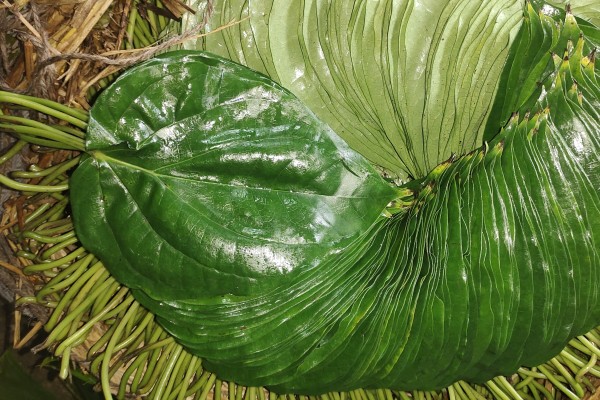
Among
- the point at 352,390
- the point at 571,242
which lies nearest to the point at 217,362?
the point at 352,390

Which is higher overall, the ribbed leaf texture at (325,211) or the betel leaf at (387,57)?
the betel leaf at (387,57)

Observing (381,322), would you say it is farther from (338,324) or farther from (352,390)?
(352,390)

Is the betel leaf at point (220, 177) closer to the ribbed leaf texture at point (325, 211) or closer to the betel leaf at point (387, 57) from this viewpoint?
the ribbed leaf texture at point (325, 211)

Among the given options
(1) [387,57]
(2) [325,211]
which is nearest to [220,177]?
(2) [325,211]

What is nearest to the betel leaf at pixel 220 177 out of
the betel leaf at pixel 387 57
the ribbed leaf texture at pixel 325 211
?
the ribbed leaf texture at pixel 325 211

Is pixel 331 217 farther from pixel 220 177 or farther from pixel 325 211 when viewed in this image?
pixel 220 177

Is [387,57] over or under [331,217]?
over
